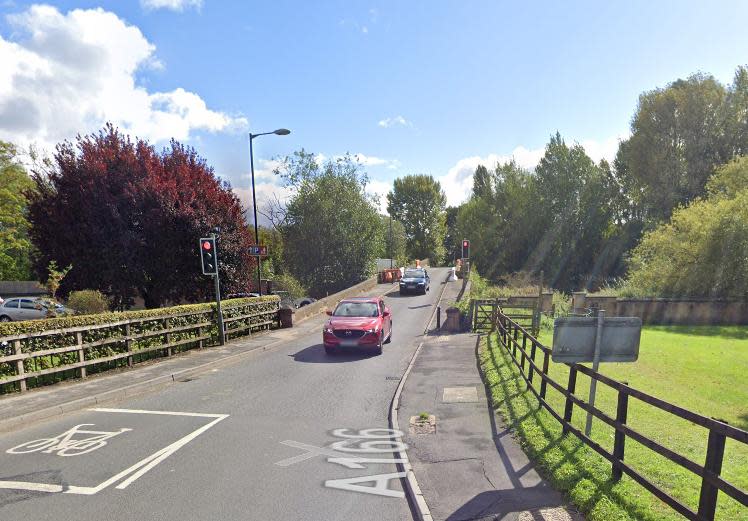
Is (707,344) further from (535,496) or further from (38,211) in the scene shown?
(38,211)

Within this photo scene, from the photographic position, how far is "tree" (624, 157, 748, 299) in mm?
24859

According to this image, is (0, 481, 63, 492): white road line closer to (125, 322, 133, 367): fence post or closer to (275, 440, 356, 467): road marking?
(275, 440, 356, 467): road marking

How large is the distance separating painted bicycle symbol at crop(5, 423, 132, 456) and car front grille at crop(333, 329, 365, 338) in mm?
7263

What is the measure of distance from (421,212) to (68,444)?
85976 mm

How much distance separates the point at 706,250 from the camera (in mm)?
25484

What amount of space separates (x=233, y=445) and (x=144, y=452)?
1.15 metres

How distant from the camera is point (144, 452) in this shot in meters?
6.21

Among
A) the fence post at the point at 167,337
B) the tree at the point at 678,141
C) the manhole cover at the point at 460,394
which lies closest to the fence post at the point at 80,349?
the fence post at the point at 167,337

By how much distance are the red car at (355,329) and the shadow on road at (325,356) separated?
289 mm

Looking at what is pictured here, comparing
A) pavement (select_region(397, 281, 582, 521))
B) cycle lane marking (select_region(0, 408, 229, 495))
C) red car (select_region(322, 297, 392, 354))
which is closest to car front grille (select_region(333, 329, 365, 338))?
red car (select_region(322, 297, 392, 354))

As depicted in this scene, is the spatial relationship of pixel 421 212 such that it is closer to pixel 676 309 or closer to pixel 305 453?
pixel 676 309

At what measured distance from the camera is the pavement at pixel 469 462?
456 cm

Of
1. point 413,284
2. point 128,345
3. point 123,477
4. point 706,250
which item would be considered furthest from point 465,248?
point 123,477

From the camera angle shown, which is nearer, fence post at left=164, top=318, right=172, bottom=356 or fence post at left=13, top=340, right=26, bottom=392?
fence post at left=13, top=340, right=26, bottom=392
